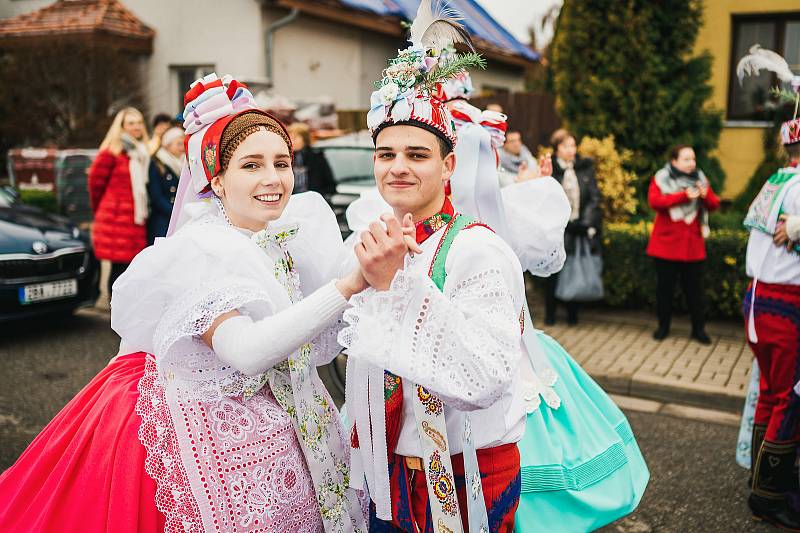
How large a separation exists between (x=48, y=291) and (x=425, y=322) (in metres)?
5.90

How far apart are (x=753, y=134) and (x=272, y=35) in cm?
830

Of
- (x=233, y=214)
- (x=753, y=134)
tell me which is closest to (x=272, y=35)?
(x=753, y=134)

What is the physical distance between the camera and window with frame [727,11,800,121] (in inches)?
441

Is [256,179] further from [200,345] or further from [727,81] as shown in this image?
[727,81]

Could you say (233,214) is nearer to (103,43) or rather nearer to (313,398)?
(313,398)

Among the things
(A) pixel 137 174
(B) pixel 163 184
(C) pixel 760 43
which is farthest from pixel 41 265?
(C) pixel 760 43

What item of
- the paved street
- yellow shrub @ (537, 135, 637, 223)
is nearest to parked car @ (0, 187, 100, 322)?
the paved street

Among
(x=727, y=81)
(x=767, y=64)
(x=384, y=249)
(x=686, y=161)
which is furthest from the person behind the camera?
(x=727, y=81)

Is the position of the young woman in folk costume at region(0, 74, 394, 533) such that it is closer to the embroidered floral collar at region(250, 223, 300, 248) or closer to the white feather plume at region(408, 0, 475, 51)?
the embroidered floral collar at region(250, 223, 300, 248)

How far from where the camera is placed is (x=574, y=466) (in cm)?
269

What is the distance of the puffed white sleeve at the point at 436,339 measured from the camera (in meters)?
1.77

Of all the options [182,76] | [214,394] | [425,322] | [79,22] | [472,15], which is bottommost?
[214,394]

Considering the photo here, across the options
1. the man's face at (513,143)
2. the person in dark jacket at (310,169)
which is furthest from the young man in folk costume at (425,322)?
the person in dark jacket at (310,169)

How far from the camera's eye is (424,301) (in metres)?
1.81
